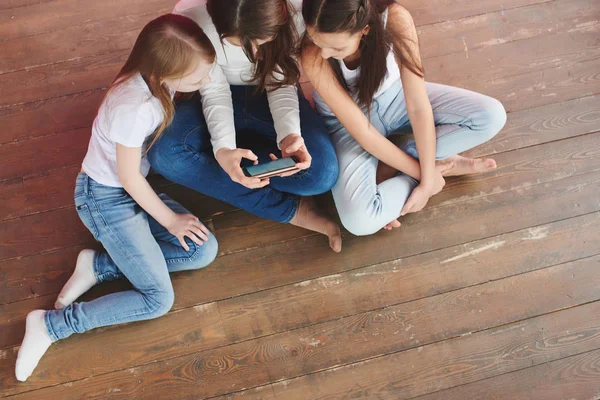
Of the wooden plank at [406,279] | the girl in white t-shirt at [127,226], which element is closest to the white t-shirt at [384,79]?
the girl in white t-shirt at [127,226]

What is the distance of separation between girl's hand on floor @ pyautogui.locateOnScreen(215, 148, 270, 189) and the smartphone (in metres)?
0.02

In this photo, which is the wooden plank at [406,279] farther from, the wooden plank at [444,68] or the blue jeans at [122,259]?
the wooden plank at [444,68]

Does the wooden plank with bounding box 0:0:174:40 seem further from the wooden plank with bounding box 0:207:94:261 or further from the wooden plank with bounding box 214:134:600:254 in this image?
the wooden plank with bounding box 214:134:600:254

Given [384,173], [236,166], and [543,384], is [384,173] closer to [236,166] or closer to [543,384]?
[236,166]

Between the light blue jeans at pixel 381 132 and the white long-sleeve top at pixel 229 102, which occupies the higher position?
the white long-sleeve top at pixel 229 102

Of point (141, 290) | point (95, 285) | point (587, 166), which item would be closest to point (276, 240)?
point (141, 290)

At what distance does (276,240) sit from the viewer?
1.43 meters

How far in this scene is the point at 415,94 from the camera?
127 centimetres

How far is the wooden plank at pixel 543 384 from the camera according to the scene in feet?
4.11

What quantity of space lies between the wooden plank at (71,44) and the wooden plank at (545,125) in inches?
43.3

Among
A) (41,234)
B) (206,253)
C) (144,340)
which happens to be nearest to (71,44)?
(41,234)

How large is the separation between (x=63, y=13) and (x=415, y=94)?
3.88 feet

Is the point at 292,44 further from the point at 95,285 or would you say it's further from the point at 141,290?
the point at 95,285

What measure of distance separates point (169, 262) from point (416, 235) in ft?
2.09
